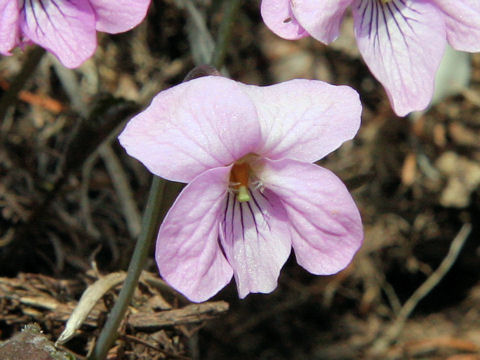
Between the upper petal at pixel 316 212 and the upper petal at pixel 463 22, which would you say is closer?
the upper petal at pixel 316 212

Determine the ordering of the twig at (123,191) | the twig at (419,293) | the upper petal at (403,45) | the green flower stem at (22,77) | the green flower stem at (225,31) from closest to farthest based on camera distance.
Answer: the upper petal at (403,45) → the green flower stem at (225,31) → the green flower stem at (22,77) → the twig at (123,191) → the twig at (419,293)

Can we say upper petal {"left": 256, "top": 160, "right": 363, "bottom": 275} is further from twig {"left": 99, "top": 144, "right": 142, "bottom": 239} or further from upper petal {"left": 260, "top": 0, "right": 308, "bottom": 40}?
twig {"left": 99, "top": 144, "right": 142, "bottom": 239}

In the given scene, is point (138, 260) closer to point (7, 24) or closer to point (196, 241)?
point (196, 241)

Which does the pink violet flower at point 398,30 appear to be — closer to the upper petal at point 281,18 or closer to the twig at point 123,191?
the upper petal at point 281,18

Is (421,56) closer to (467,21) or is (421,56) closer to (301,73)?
(467,21)

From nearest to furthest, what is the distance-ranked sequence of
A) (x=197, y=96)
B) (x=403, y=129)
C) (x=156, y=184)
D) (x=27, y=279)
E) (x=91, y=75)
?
(x=197, y=96) → (x=156, y=184) → (x=27, y=279) → (x=91, y=75) → (x=403, y=129)

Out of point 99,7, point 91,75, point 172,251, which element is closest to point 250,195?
point 172,251

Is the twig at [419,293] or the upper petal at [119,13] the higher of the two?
the upper petal at [119,13]

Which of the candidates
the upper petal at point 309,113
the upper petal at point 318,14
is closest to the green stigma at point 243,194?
the upper petal at point 309,113
